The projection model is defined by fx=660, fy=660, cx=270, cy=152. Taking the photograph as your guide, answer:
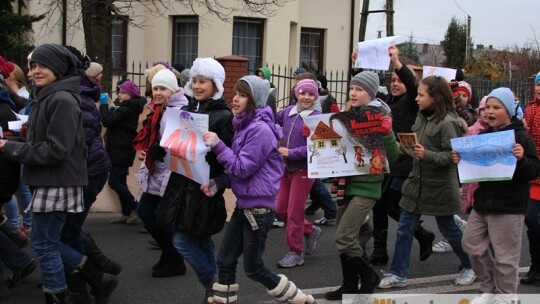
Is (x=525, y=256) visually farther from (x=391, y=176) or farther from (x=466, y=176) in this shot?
(x=466, y=176)

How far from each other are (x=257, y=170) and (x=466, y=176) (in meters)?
1.69

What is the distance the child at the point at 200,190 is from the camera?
4770 mm

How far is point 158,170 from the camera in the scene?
6.06 m

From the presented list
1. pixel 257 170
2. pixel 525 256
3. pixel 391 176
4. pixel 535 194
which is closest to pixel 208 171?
pixel 257 170

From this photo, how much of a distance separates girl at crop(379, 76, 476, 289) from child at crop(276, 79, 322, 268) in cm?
101

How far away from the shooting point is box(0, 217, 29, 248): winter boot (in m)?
5.97

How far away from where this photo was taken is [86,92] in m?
5.32

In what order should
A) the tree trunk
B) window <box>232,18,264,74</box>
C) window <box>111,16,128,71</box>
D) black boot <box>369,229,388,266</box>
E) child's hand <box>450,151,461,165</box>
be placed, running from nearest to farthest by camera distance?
child's hand <box>450,151,461,165</box> → black boot <box>369,229,388,266</box> → the tree trunk → window <box>111,16,128,71</box> → window <box>232,18,264,74</box>

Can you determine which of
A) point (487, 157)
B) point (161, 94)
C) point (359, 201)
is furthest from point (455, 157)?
A: point (161, 94)

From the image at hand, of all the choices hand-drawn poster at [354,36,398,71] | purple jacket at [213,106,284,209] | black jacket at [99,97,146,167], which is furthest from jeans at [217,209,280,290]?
black jacket at [99,97,146,167]

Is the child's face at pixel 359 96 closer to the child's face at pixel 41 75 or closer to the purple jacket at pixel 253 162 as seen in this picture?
the purple jacket at pixel 253 162

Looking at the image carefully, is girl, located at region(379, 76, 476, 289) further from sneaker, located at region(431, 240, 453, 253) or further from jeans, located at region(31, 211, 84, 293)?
jeans, located at region(31, 211, 84, 293)

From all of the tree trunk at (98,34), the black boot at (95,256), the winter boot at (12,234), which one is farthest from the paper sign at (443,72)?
the tree trunk at (98,34)

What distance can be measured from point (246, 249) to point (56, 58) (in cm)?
189
